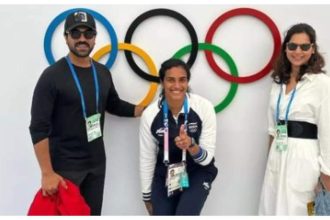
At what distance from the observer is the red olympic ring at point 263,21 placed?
2629 millimetres

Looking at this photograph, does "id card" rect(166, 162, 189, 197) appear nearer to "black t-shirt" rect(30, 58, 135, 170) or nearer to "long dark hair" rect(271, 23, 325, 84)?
"black t-shirt" rect(30, 58, 135, 170)

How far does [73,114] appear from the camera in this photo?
2242 mm

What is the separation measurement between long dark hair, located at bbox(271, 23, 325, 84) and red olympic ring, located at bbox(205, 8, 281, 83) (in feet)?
0.51

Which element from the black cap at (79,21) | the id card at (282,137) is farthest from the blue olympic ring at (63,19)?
the id card at (282,137)

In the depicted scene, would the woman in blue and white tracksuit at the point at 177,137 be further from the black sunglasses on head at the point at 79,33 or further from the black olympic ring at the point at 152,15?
the black sunglasses on head at the point at 79,33

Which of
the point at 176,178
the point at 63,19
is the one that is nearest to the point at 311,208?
the point at 176,178

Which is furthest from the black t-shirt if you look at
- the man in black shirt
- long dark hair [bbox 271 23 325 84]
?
long dark hair [bbox 271 23 325 84]

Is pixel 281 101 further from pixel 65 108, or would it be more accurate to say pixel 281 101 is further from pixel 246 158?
pixel 65 108

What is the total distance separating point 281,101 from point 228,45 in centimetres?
51

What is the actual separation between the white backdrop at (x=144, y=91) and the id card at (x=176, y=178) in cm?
49

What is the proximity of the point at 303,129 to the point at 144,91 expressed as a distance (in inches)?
39.3

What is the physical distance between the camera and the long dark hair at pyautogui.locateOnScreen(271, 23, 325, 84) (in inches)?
93.6

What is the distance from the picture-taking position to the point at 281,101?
2.44 metres
